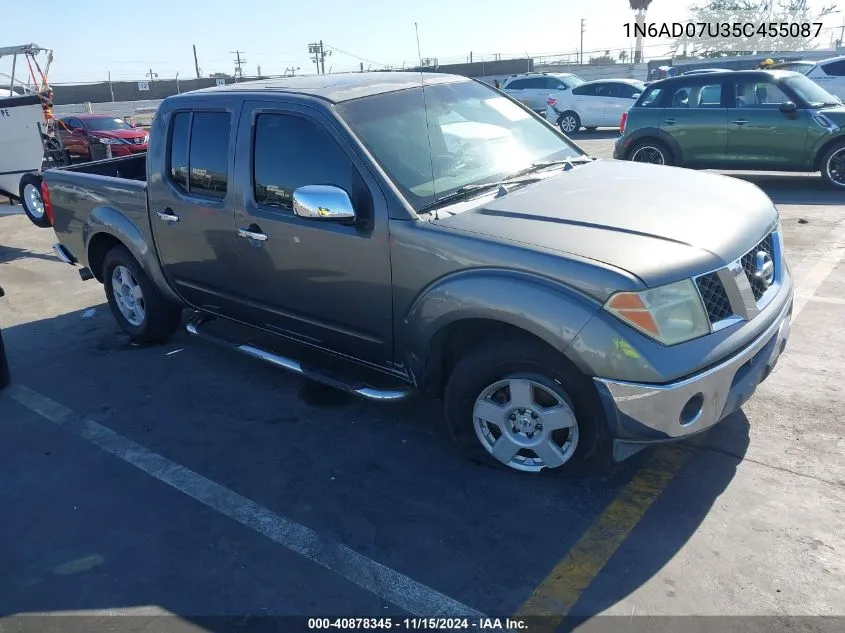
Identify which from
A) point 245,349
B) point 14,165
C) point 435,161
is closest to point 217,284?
point 245,349

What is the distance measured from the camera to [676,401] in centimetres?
300

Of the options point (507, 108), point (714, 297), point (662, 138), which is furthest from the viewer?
point (662, 138)

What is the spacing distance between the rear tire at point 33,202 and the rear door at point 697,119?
343 inches

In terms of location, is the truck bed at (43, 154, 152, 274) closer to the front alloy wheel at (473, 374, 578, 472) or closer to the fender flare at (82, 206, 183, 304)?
the fender flare at (82, 206, 183, 304)

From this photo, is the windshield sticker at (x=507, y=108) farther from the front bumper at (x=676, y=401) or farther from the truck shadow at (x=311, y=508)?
the front bumper at (x=676, y=401)

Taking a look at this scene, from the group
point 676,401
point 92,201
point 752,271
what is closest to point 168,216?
point 92,201

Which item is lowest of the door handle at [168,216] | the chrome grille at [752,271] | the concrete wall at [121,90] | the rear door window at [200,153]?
the chrome grille at [752,271]

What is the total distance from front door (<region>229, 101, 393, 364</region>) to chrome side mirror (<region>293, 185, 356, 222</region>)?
0.13 m

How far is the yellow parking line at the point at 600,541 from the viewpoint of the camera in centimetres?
281

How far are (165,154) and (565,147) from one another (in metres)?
2.70

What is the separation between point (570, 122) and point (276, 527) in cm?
1874

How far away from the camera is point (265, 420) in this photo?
14.5ft

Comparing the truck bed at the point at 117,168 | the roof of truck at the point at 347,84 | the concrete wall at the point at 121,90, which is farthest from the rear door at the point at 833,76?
the concrete wall at the point at 121,90

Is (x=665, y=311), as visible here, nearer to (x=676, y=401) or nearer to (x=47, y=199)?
(x=676, y=401)
